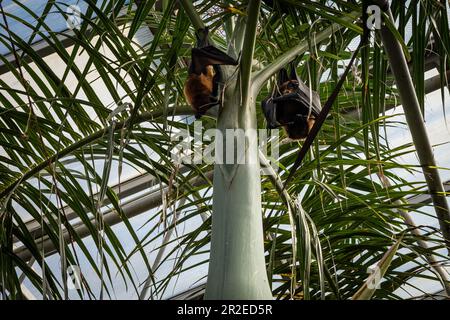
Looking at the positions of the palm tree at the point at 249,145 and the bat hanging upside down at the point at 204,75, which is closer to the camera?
the palm tree at the point at 249,145

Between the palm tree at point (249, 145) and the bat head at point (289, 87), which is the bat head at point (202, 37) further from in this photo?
the bat head at point (289, 87)

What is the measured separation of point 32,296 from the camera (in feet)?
11.6

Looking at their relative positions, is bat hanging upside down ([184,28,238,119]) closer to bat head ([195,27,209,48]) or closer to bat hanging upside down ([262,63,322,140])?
bat head ([195,27,209,48])

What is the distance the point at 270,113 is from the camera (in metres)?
0.91

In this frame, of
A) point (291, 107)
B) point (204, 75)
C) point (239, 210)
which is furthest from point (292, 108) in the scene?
point (239, 210)

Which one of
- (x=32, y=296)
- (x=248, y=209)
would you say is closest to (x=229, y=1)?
(x=248, y=209)

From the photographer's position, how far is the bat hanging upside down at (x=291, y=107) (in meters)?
0.92

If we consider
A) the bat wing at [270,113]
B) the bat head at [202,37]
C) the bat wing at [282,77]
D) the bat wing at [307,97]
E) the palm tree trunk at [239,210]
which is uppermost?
the bat wing at [282,77]

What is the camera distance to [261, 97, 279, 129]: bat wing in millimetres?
904

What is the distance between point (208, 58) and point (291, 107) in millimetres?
178

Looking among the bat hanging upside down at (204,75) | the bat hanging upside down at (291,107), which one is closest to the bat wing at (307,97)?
the bat hanging upside down at (291,107)
